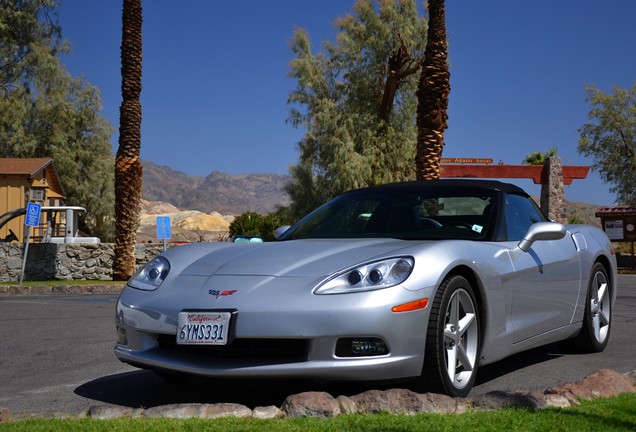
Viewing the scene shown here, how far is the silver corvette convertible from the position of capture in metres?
4.59

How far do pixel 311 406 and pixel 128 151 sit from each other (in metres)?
20.7

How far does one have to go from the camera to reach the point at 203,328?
470 centimetres

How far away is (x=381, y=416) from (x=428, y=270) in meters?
1.02

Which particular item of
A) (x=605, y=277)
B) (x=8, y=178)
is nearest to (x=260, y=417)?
(x=605, y=277)

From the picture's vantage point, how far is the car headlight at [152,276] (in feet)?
17.3

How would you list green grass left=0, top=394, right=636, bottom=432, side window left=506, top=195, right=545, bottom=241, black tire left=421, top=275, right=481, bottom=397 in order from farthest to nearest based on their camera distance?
side window left=506, top=195, right=545, bottom=241 → black tire left=421, top=275, right=481, bottom=397 → green grass left=0, top=394, right=636, bottom=432

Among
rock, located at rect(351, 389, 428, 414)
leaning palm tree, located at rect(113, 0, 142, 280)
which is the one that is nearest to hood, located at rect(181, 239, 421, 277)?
rock, located at rect(351, 389, 428, 414)

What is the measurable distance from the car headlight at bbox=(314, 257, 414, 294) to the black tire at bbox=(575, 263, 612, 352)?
2777 mm

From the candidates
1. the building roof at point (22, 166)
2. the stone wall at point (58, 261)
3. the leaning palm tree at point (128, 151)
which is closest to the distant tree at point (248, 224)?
the building roof at point (22, 166)

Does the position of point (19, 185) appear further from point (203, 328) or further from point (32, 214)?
point (203, 328)

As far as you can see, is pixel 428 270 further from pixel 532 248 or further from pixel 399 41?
pixel 399 41

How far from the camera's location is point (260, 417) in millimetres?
4137

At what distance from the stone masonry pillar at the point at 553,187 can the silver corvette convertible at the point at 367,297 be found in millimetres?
27937

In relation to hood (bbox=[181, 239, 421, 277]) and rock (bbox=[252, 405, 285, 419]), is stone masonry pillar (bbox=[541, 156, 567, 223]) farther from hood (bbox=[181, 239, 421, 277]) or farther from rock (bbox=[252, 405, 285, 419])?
rock (bbox=[252, 405, 285, 419])
